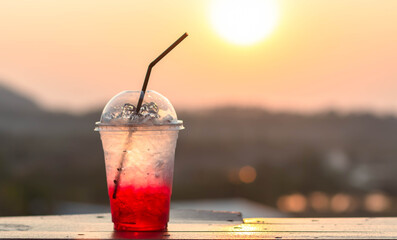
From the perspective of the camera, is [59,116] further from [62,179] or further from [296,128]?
[296,128]

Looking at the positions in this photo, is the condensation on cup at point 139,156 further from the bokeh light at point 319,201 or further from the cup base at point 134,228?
the bokeh light at point 319,201

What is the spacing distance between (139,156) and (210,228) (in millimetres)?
389

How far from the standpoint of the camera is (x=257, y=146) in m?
53.4

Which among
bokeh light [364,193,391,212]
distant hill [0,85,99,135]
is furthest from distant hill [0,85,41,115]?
bokeh light [364,193,391,212]

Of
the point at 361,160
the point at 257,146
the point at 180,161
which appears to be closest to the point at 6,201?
the point at 180,161

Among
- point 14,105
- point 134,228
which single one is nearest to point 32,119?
point 14,105

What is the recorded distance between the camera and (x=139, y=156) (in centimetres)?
217

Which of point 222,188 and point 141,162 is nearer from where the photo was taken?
point 141,162

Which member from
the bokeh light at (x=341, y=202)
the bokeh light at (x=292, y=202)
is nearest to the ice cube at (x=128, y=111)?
the bokeh light at (x=341, y=202)

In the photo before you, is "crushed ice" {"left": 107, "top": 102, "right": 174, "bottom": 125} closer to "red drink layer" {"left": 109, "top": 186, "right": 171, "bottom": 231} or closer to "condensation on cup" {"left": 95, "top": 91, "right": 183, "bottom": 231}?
"condensation on cup" {"left": 95, "top": 91, "right": 183, "bottom": 231}

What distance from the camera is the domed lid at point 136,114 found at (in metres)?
2.16

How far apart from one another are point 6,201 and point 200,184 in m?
17.0

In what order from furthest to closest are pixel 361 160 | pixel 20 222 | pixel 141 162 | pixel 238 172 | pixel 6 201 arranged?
pixel 361 160, pixel 238 172, pixel 6 201, pixel 20 222, pixel 141 162

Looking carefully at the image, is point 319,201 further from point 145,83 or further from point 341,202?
point 145,83
